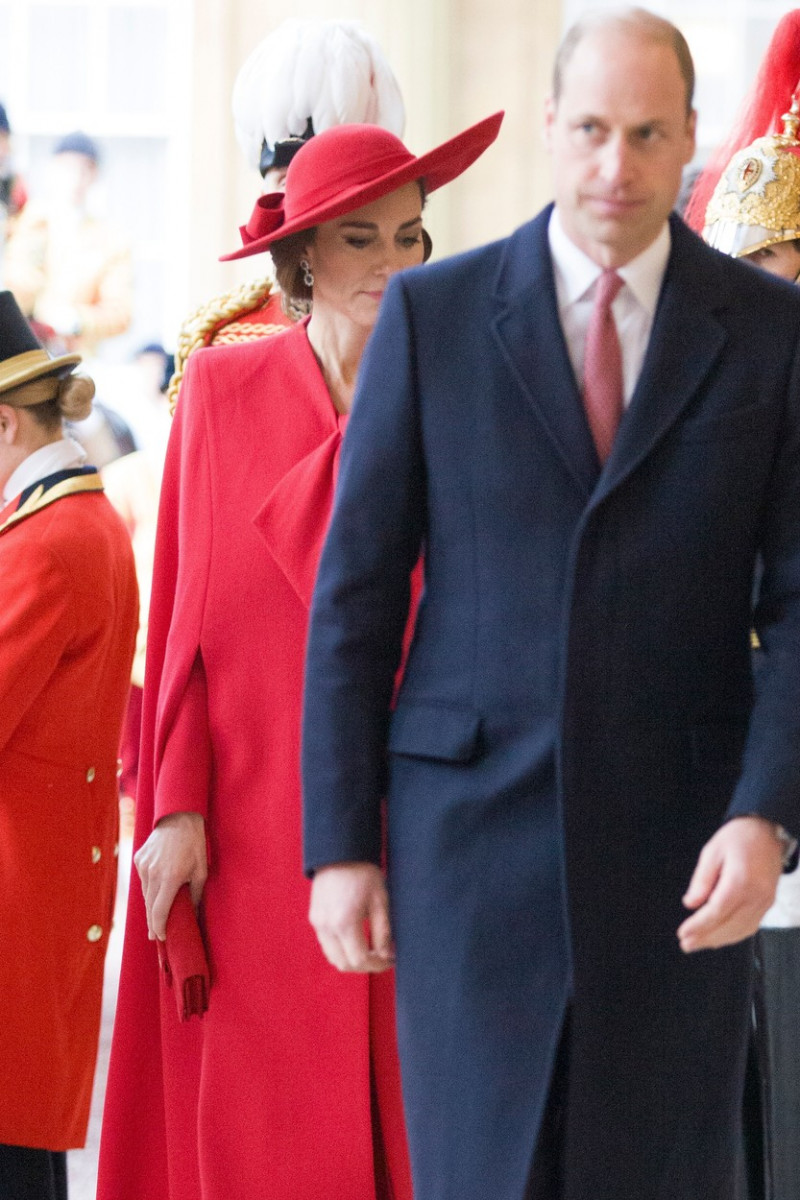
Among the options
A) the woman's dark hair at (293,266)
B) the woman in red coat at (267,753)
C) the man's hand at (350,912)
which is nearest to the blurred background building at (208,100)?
the woman's dark hair at (293,266)

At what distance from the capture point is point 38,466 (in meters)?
3.05

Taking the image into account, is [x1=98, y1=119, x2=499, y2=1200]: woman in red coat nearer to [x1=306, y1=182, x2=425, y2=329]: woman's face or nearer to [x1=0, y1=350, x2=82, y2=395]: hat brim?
[x1=306, y1=182, x2=425, y2=329]: woman's face

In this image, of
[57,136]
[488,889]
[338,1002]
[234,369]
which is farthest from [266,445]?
[57,136]

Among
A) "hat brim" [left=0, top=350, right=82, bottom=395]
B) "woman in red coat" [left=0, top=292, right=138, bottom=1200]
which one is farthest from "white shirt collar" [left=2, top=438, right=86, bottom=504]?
"hat brim" [left=0, top=350, right=82, bottom=395]

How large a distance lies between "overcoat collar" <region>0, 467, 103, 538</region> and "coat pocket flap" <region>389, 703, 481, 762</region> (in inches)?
56.3

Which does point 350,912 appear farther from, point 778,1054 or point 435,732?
point 778,1054

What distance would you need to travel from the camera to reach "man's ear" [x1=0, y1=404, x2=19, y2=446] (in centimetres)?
310

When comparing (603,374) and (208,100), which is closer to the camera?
(603,374)

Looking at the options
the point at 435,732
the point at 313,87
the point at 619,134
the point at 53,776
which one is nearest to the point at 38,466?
the point at 53,776

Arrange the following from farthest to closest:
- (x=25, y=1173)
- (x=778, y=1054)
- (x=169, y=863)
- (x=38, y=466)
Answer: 1. (x=38, y=466)
2. (x=25, y=1173)
3. (x=778, y=1054)
4. (x=169, y=863)

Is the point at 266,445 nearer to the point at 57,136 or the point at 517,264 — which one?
the point at 517,264

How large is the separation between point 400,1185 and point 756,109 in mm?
1666

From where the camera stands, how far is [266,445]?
2342 mm

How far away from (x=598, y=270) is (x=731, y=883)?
1.68ft
